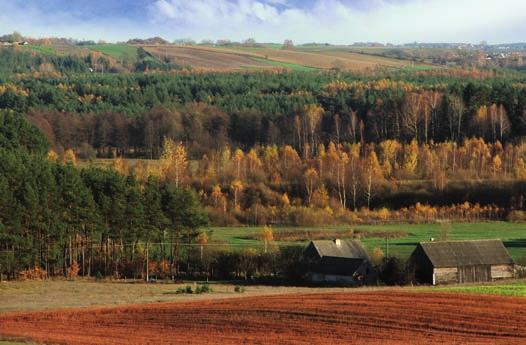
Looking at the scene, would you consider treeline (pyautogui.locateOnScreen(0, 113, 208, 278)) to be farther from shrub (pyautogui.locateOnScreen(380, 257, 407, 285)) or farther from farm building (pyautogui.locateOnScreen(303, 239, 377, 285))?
shrub (pyautogui.locateOnScreen(380, 257, 407, 285))

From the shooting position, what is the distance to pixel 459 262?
2347 inches

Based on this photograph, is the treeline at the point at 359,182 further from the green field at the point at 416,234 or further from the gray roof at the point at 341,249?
the gray roof at the point at 341,249

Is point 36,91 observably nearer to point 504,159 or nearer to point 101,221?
point 504,159

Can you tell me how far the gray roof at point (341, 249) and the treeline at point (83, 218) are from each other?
8699 millimetres

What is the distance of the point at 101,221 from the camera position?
212 ft

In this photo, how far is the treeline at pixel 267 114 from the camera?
110m

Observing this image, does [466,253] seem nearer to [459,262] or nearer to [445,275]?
[459,262]

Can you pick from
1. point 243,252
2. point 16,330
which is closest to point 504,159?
point 243,252

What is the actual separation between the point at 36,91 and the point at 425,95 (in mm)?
58909

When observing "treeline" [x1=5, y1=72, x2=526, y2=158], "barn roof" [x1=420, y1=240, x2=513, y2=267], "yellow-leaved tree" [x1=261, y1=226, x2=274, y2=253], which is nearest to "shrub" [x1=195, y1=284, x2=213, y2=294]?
"barn roof" [x1=420, y1=240, x2=513, y2=267]

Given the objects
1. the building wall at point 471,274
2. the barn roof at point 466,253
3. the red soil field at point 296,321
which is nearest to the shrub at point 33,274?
the red soil field at point 296,321

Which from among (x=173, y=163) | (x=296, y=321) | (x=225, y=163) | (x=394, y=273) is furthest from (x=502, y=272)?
(x=173, y=163)

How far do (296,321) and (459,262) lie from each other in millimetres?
21055

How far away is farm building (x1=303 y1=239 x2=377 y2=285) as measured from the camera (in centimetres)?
5881
